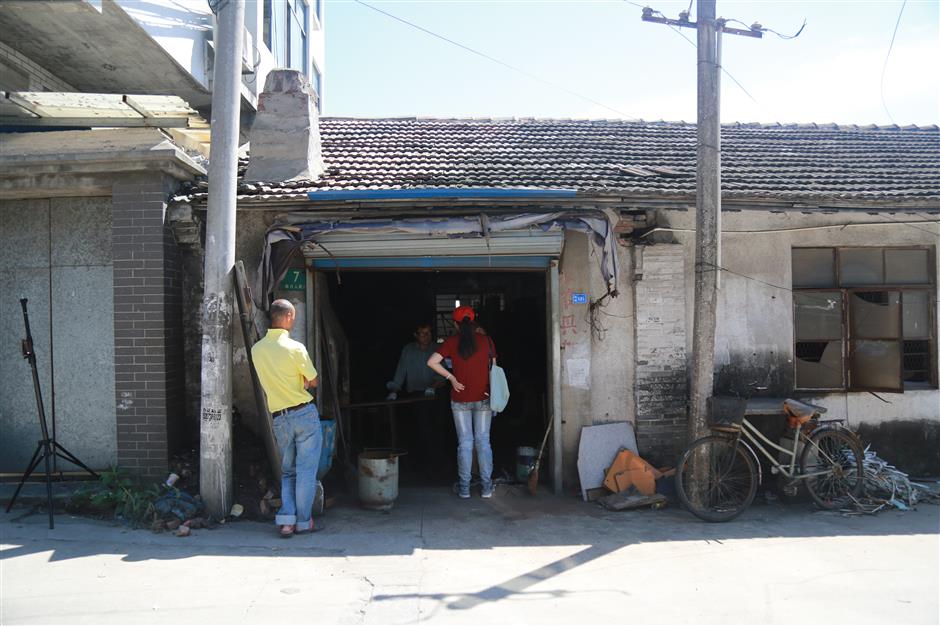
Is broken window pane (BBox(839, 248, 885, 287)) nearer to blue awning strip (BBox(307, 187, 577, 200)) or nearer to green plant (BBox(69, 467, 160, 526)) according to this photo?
blue awning strip (BBox(307, 187, 577, 200))

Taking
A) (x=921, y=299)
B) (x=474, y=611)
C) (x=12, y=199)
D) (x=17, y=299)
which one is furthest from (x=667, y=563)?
(x=12, y=199)

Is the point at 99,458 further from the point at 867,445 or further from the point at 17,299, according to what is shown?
the point at 867,445

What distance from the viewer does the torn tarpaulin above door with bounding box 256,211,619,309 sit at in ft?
21.2

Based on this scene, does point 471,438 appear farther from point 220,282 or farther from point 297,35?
point 297,35

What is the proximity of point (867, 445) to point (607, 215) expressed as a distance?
4.03 m

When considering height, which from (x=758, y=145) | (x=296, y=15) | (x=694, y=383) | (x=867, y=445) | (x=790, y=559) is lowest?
(x=790, y=559)

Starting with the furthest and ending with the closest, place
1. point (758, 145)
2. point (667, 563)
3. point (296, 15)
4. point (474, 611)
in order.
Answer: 1. point (296, 15)
2. point (758, 145)
3. point (667, 563)
4. point (474, 611)

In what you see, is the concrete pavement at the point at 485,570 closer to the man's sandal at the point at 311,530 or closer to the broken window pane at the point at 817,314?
the man's sandal at the point at 311,530

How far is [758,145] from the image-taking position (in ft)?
30.9

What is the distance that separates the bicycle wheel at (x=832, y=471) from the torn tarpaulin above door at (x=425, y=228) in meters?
2.57

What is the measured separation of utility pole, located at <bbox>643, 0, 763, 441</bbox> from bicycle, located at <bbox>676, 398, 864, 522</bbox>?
0.25 m

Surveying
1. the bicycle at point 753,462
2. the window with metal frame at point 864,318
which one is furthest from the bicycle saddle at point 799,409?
the window with metal frame at point 864,318

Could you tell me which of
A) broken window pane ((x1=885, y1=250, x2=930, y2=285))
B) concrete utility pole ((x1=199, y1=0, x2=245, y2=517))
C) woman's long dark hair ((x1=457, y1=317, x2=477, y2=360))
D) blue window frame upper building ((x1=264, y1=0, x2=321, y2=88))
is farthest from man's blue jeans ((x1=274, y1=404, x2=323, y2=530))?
blue window frame upper building ((x1=264, y1=0, x2=321, y2=88))

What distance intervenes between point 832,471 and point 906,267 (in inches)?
115
